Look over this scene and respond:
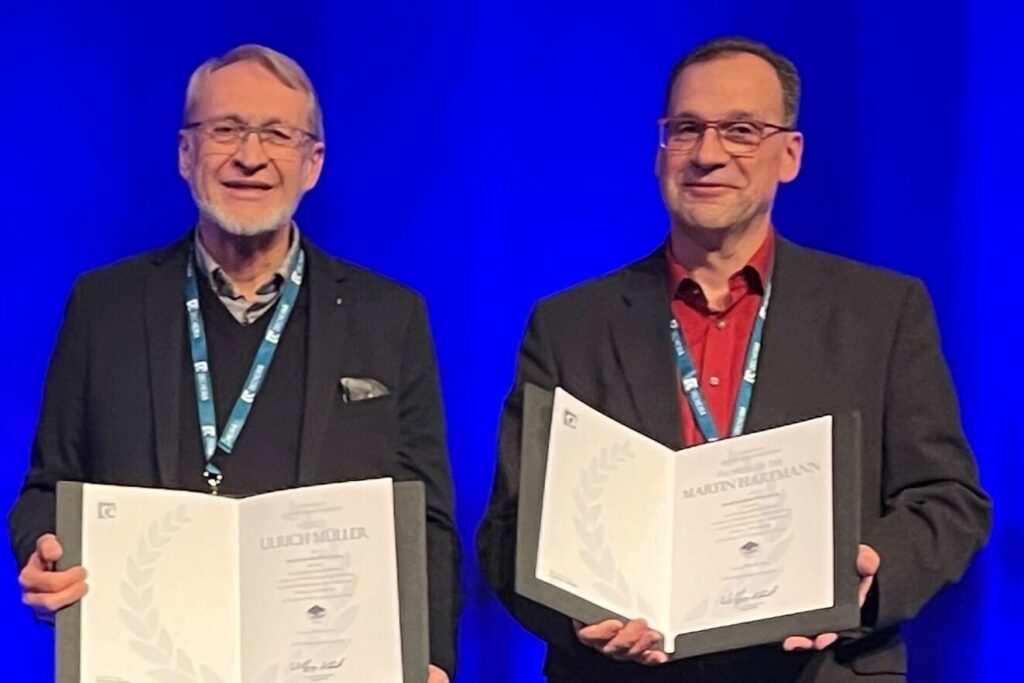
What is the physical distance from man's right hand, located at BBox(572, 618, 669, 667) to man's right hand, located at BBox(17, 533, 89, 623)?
2.07 feet

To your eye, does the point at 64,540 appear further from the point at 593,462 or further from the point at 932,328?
the point at 932,328

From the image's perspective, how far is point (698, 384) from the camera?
2086mm

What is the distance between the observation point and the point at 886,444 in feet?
6.70

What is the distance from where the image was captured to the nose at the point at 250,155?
2212 millimetres

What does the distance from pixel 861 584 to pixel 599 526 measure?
340 mm

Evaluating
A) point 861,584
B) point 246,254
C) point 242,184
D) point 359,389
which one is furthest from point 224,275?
point 861,584

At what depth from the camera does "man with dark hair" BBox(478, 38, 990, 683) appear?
1985mm

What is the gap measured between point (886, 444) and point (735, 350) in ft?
0.81

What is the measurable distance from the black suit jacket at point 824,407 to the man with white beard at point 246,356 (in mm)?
167

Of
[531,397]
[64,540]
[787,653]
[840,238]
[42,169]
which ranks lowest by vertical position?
Answer: [787,653]

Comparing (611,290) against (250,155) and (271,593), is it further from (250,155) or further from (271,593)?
(271,593)

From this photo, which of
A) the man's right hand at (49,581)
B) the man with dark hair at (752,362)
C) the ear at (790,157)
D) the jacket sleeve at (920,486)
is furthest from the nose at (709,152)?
the man's right hand at (49,581)

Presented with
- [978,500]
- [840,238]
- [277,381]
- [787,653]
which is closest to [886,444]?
[978,500]
